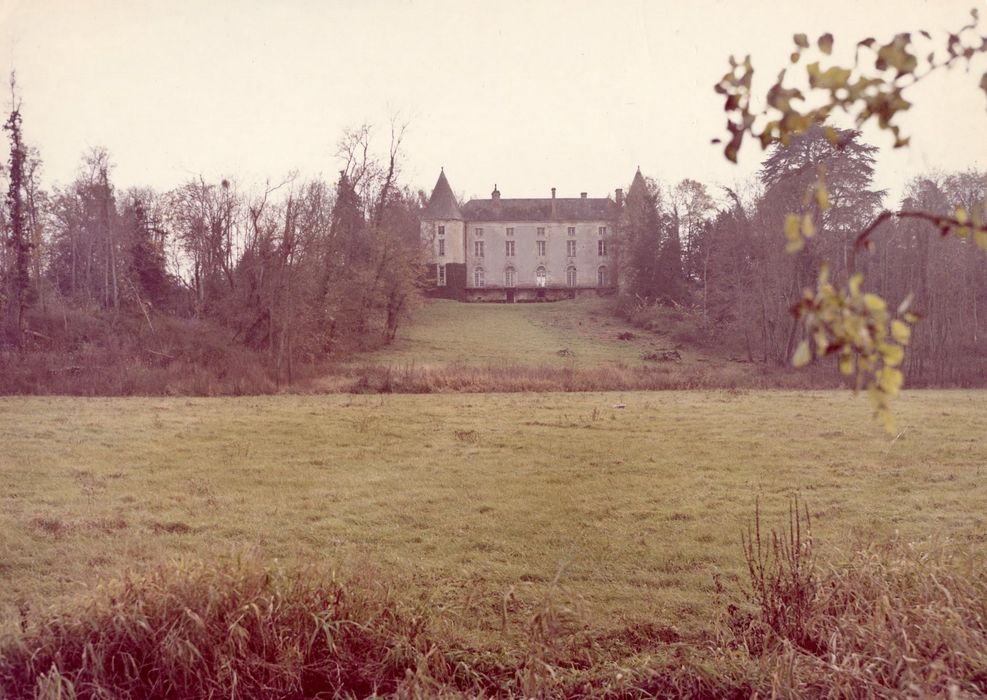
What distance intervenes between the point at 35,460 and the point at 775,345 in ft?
85.7

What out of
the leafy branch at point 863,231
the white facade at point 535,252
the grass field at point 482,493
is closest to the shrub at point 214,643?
the grass field at point 482,493

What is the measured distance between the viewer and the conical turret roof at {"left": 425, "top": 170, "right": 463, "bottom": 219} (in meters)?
70.1

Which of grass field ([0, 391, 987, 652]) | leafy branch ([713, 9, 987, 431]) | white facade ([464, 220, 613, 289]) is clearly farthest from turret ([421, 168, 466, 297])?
leafy branch ([713, 9, 987, 431])

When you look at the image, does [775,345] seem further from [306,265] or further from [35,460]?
[35,460]

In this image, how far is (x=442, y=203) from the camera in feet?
231

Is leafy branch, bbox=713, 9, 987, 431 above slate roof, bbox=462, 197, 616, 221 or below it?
below

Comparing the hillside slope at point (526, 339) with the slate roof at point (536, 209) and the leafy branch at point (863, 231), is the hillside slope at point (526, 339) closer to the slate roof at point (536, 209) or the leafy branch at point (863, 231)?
the slate roof at point (536, 209)

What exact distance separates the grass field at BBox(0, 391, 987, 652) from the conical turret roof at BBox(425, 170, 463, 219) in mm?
54421

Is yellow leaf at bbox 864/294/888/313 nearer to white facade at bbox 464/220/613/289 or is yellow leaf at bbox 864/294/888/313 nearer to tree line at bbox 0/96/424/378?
tree line at bbox 0/96/424/378

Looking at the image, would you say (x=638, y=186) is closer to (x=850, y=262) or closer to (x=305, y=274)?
(x=305, y=274)

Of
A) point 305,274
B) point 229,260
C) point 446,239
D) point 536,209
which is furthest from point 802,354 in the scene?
point 536,209

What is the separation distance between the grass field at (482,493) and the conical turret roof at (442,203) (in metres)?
54.4

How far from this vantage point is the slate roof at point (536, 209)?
2830 inches

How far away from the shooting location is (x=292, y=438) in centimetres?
1390
